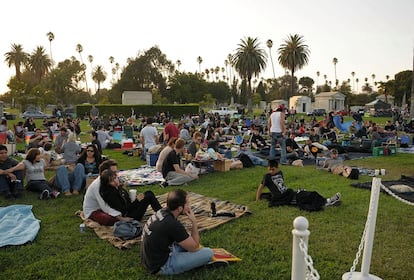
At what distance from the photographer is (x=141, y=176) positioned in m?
9.50

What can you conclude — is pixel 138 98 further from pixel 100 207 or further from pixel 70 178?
pixel 100 207

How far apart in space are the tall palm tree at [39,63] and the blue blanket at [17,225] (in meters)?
74.0

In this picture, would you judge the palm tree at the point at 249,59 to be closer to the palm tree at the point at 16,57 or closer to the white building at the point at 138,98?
the white building at the point at 138,98

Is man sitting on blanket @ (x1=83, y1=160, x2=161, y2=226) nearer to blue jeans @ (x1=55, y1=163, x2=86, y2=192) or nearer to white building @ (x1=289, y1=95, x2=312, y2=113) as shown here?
blue jeans @ (x1=55, y1=163, x2=86, y2=192)

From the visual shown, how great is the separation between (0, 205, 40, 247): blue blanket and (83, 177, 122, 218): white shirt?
81cm

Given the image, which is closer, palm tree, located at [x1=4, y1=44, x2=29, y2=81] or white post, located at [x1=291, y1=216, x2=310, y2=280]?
white post, located at [x1=291, y1=216, x2=310, y2=280]

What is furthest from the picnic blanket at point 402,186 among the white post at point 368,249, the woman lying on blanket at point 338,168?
the white post at point 368,249

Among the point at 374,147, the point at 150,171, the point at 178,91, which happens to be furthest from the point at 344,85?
the point at 150,171

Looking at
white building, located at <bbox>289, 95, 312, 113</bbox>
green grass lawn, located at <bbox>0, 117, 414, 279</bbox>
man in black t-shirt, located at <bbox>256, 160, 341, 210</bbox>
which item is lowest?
green grass lawn, located at <bbox>0, 117, 414, 279</bbox>

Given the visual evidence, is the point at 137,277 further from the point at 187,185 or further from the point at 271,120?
the point at 271,120

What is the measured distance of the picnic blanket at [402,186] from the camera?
7359 millimetres

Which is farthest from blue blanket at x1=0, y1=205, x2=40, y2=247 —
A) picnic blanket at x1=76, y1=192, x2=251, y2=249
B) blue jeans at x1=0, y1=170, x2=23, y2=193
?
blue jeans at x1=0, y1=170, x2=23, y2=193

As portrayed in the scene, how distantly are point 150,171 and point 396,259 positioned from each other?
6808mm

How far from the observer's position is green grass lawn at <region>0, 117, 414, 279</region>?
421cm
